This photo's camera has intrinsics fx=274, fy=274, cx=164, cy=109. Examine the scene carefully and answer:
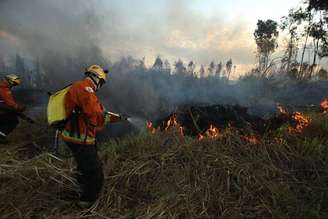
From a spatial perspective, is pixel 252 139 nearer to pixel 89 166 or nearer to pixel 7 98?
pixel 89 166

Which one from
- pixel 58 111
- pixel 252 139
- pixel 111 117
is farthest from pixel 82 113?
pixel 252 139

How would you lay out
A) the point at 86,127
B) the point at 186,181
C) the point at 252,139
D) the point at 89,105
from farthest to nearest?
the point at 252,139 → the point at 186,181 → the point at 86,127 → the point at 89,105

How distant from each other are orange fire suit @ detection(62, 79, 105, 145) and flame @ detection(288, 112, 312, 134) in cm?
508

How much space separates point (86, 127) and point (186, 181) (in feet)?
6.86

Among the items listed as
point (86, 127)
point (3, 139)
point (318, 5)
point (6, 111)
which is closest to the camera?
point (86, 127)

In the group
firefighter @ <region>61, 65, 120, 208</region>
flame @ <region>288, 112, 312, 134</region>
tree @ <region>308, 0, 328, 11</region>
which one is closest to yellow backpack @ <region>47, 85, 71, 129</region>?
firefighter @ <region>61, 65, 120, 208</region>

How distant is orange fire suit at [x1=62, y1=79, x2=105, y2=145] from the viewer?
145 inches

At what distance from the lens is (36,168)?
4.76 meters

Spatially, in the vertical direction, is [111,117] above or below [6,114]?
above

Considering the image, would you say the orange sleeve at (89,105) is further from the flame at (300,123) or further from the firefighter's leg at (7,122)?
the firefighter's leg at (7,122)

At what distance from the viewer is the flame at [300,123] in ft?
22.4

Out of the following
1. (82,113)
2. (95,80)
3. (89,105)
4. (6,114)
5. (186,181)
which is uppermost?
(95,80)

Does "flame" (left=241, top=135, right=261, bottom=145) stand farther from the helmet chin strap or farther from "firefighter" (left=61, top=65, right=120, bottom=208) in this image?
the helmet chin strap

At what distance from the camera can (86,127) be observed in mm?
3859
